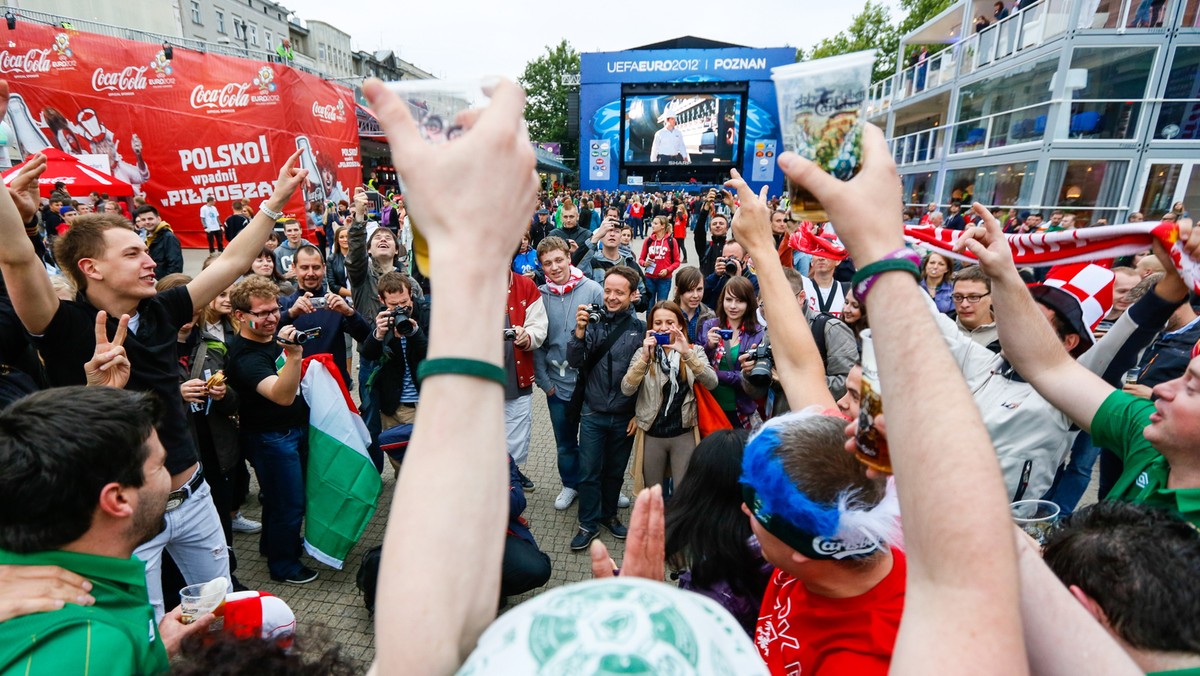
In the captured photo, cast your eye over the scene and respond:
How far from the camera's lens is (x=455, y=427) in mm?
665

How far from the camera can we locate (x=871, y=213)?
2.66ft

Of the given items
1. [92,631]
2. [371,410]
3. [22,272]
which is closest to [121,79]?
[371,410]

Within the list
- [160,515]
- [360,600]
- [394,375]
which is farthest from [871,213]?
[394,375]

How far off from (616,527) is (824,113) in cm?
373

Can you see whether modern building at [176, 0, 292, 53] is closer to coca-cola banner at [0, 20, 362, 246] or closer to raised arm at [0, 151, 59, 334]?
coca-cola banner at [0, 20, 362, 246]

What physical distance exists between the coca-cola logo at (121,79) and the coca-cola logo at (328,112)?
12.7 ft

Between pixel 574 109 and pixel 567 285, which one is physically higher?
pixel 574 109

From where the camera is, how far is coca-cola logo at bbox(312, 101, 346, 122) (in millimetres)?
16547

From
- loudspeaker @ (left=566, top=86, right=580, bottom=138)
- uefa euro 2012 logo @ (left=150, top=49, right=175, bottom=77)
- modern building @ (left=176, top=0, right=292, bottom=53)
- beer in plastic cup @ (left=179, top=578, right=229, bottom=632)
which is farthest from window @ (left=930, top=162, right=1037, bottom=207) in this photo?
modern building @ (left=176, top=0, right=292, bottom=53)

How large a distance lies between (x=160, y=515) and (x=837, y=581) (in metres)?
1.91

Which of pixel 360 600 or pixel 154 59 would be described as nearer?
pixel 360 600

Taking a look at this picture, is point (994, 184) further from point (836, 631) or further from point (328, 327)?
point (836, 631)

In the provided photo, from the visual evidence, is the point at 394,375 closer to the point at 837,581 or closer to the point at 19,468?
the point at 19,468

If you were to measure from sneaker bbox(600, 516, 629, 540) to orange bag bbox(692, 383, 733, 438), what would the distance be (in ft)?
3.20
